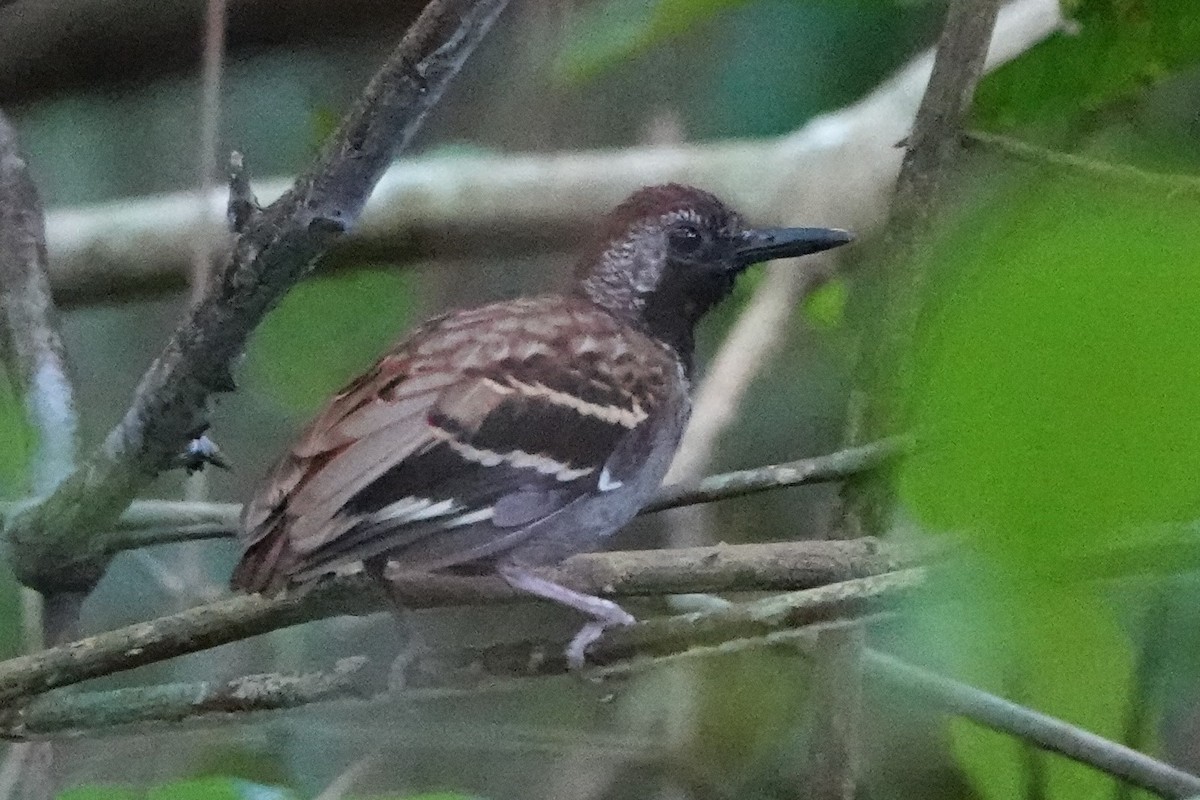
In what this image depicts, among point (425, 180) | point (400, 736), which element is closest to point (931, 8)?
point (425, 180)

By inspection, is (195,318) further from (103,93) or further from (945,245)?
(103,93)

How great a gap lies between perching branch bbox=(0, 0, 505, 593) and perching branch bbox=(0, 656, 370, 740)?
9 cm

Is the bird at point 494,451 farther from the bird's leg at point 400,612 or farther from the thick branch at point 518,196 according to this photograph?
the thick branch at point 518,196

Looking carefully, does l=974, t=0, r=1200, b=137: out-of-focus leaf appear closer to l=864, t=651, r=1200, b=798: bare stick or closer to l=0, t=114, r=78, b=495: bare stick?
l=864, t=651, r=1200, b=798: bare stick

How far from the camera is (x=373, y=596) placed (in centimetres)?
55

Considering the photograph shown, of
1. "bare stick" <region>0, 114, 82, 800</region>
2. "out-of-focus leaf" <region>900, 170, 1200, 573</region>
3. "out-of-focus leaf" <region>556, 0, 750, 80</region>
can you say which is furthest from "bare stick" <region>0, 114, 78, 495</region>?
"out-of-focus leaf" <region>900, 170, 1200, 573</region>

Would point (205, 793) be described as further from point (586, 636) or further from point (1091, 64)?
point (1091, 64)

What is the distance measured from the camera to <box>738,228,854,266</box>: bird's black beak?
2.13 feet

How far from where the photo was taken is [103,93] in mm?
1082

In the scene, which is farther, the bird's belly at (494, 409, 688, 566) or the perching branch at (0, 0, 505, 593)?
the bird's belly at (494, 409, 688, 566)

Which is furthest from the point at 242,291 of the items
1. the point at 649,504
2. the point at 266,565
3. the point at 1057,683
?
the point at 1057,683

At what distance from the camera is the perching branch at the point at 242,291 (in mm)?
432

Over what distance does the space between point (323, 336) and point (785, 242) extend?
242mm

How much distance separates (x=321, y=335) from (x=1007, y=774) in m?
0.40
